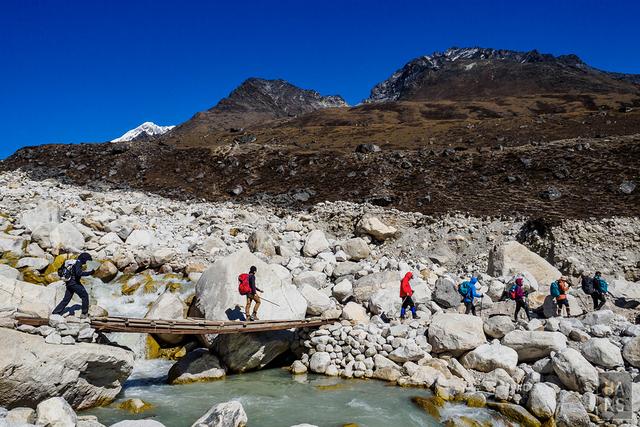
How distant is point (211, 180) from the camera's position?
47438 mm

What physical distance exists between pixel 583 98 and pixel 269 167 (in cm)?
9725

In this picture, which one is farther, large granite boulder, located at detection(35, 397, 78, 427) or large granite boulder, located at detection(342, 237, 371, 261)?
large granite boulder, located at detection(342, 237, 371, 261)

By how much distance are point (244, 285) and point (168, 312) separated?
3594mm

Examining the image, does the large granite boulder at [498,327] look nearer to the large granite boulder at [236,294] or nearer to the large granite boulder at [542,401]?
the large granite boulder at [542,401]

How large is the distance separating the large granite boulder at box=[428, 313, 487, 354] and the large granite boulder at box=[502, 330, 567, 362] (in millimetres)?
1052

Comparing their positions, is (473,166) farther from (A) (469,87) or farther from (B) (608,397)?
(A) (469,87)

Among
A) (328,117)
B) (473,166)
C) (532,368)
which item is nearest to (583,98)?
(328,117)

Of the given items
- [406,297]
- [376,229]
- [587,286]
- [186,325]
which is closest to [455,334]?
[406,297]

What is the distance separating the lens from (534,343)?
14.0 metres

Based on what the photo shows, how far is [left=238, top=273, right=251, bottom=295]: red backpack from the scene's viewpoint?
15484 millimetres

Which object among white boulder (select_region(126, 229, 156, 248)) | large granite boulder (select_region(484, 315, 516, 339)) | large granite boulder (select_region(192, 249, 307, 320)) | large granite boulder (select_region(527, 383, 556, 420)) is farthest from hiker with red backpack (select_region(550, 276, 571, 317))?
white boulder (select_region(126, 229, 156, 248))

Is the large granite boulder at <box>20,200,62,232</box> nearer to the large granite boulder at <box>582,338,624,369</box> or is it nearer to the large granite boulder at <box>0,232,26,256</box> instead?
the large granite boulder at <box>0,232,26,256</box>

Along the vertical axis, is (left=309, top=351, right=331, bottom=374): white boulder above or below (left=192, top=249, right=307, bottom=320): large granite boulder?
below

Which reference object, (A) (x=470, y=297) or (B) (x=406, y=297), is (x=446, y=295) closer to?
(A) (x=470, y=297)
